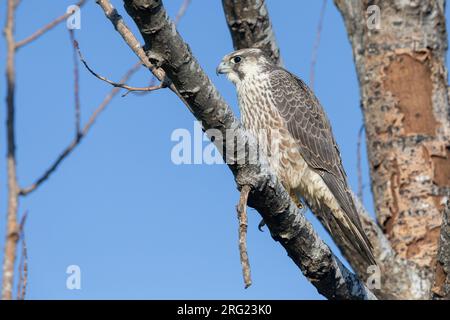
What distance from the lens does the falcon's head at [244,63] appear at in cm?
570

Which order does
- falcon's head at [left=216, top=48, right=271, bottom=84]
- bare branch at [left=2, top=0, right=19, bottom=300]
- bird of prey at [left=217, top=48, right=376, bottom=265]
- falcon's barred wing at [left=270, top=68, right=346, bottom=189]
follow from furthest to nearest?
falcon's head at [left=216, top=48, right=271, bottom=84] < falcon's barred wing at [left=270, top=68, right=346, bottom=189] < bird of prey at [left=217, top=48, right=376, bottom=265] < bare branch at [left=2, top=0, right=19, bottom=300]

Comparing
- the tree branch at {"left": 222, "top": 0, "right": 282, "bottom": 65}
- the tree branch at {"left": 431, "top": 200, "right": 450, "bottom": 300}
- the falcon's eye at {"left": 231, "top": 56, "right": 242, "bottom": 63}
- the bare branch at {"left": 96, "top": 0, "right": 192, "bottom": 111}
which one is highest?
the tree branch at {"left": 222, "top": 0, "right": 282, "bottom": 65}

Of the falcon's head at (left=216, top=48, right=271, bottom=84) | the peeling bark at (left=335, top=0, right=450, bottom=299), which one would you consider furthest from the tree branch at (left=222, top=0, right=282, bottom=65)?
the peeling bark at (left=335, top=0, right=450, bottom=299)

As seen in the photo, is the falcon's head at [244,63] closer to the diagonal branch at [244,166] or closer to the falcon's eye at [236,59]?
the falcon's eye at [236,59]

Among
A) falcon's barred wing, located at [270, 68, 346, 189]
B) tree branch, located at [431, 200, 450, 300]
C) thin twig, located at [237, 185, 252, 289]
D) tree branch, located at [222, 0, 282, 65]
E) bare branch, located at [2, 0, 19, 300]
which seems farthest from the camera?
falcon's barred wing, located at [270, 68, 346, 189]

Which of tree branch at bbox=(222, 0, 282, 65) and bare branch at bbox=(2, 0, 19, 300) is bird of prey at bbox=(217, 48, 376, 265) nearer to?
tree branch at bbox=(222, 0, 282, 65)

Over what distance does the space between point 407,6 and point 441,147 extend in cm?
113

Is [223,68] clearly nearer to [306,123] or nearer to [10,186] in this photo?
[306,123]

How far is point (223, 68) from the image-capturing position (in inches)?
235

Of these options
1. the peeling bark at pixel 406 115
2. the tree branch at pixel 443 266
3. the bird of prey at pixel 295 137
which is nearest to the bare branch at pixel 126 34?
the tree branch at pixel 443 266

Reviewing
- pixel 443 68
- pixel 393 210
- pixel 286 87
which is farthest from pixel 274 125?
pixel 443 68

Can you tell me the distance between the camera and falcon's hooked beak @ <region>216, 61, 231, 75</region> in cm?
595

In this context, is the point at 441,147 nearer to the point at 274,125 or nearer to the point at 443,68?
the point at 443,68
